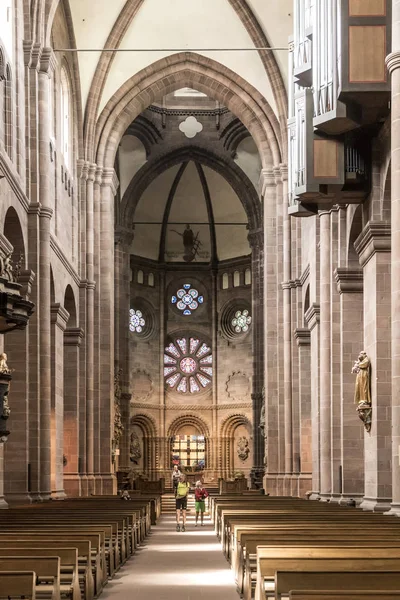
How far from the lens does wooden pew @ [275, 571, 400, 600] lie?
7.96 metres

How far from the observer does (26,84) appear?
1155 inches

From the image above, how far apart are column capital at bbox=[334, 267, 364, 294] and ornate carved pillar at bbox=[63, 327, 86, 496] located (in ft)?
47.2

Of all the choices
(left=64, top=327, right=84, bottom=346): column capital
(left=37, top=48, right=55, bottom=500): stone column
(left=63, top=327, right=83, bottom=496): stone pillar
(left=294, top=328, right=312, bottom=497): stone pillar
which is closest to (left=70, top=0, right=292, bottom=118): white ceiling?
(left=37, top=48, right=55, bottom=500): stone column

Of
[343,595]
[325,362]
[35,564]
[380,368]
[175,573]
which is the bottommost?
[175,573]

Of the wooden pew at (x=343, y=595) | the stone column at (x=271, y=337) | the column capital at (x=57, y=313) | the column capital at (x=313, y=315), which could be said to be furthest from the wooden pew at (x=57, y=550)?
the stone column at (x=271, y=337)

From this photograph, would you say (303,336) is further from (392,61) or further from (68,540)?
(68,540)

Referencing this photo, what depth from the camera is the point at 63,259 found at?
1373 inches

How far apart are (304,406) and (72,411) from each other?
7881 millimetres

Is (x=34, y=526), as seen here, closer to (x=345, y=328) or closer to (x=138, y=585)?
(x=138, y=585)

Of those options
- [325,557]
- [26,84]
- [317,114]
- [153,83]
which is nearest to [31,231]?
[26,84]

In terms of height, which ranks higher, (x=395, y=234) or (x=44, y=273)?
(x=44, y=273)

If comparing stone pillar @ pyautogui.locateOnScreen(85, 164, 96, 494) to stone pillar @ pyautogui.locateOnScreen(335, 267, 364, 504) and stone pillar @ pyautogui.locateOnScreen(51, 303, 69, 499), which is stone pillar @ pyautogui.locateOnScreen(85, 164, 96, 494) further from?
stone pillar @ pyautogui.locateOnScreen(335, 267, 364, 504)

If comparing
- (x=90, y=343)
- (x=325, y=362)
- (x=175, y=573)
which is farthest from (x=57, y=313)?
(x=175, y=573)

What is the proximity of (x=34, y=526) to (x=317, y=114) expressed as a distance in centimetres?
920
